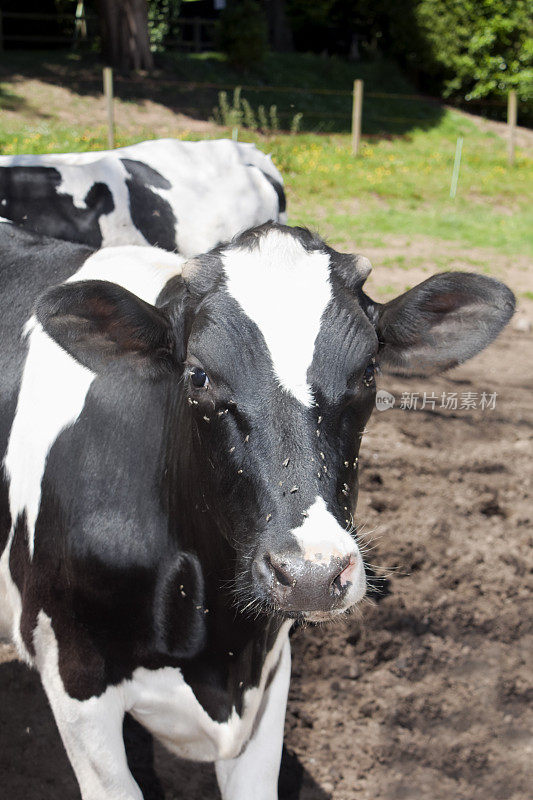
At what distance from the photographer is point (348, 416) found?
86.9 inches

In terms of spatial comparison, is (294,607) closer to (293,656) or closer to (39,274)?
(39,274)

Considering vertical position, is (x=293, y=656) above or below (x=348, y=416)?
below

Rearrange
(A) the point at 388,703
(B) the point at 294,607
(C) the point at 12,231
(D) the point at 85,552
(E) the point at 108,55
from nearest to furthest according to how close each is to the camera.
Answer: (B) the point at 294,607
(D) the point at 85,552
(C) the point at 12,231
(A) the point at 388,703
(E) the point at 108,55

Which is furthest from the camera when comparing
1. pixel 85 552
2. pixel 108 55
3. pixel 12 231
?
pixel 108 55

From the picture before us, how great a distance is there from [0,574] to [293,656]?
5.16 feet

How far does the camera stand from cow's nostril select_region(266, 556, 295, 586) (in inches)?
74.5

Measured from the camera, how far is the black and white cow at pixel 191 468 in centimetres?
209

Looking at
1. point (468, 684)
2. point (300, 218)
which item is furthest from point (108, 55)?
point (468, 684)

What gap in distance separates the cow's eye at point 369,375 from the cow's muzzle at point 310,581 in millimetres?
517

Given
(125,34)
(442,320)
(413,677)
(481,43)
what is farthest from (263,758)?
(481,43)

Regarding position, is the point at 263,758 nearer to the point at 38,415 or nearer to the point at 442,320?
the point at 38,415

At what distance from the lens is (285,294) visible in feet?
7.21

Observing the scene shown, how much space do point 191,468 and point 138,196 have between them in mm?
4045

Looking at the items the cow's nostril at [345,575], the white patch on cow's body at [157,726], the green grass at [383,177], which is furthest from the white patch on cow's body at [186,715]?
the green grass at [383,177]
